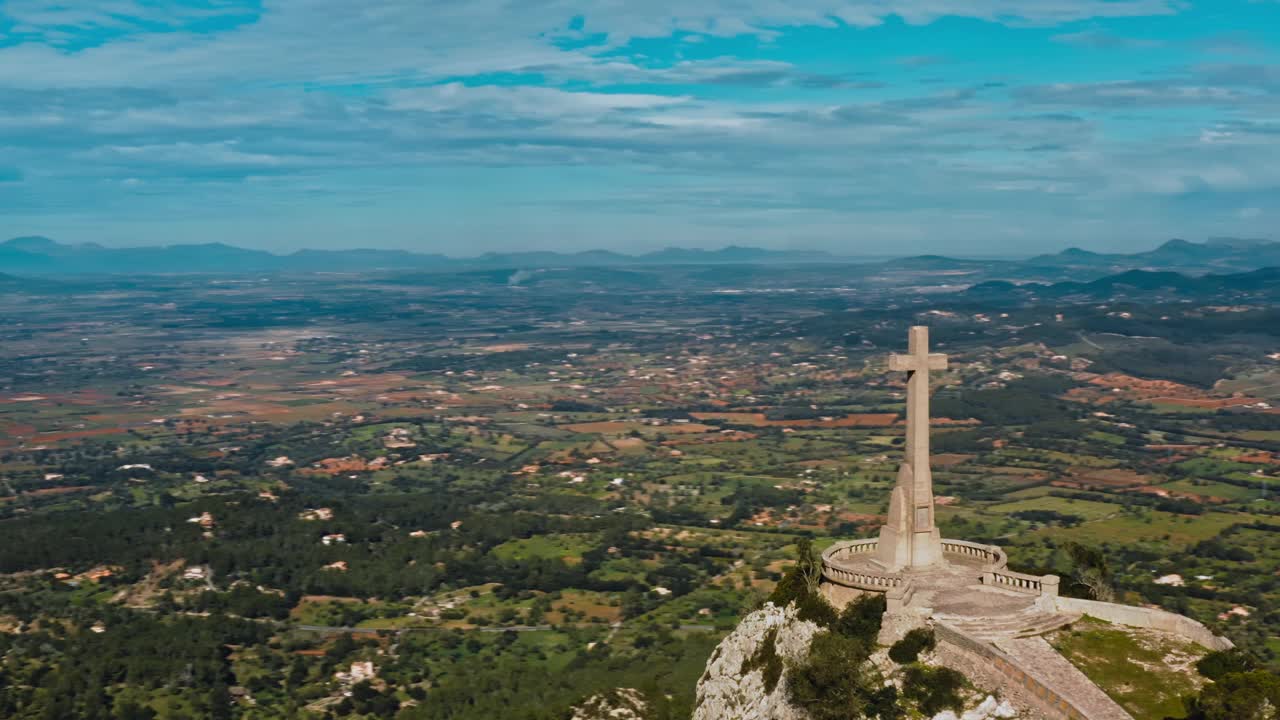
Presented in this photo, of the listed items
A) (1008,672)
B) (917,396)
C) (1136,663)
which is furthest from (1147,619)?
(917,396)

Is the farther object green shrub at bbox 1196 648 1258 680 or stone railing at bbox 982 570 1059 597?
stone railing at bbox 982 570 1059 597

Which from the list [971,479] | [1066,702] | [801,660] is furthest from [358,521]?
[1066,702]

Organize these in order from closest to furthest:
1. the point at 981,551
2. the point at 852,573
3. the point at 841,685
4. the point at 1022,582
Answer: the point at 841,685 → the point at 1022,582 → the point at 852,573 → the point at 981,551

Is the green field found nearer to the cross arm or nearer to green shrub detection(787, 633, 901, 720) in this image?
green shrub detection(787, 633, 901, 720)

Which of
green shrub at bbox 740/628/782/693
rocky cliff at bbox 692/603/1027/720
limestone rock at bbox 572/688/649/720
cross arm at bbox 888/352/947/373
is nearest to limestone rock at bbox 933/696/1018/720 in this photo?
rocky cliff at bbox 692/603/1027/720

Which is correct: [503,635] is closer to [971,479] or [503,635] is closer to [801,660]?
[801,660]

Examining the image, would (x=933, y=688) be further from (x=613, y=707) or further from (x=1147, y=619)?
(x=613, y=707)

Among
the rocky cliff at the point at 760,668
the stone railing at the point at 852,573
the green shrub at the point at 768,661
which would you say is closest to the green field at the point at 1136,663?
the rocky cliff at the point at 760,668
